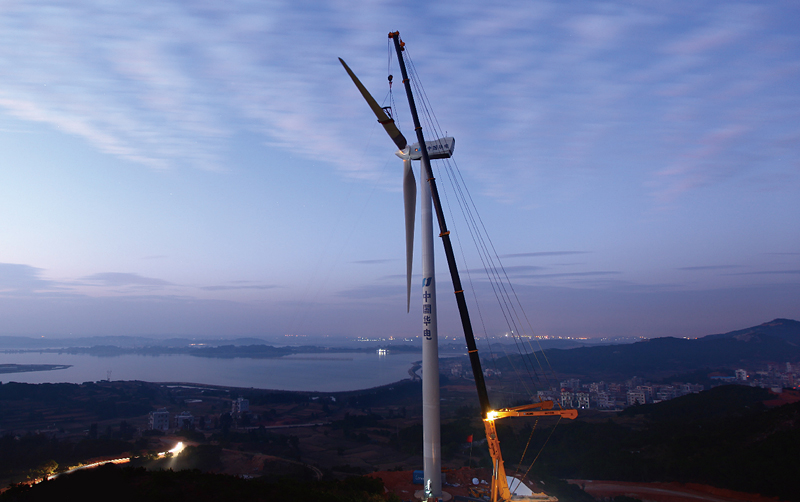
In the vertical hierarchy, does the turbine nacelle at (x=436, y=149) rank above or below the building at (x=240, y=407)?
above

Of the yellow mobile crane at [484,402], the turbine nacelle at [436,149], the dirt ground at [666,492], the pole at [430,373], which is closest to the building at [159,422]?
the dirt ground at [666,492]

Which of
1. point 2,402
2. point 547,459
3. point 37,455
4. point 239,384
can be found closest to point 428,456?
point 547,459

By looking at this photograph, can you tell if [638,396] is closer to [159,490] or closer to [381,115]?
[381,115]

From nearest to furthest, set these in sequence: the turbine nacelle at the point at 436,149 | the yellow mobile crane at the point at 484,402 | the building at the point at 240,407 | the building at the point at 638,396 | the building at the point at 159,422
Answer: the yellow mobile crane at the point at 484,402, the turbine nacelle at the point at 436,149, the building at the point at 159,422, the building at the point at 240,407, the building at the point at 638,396

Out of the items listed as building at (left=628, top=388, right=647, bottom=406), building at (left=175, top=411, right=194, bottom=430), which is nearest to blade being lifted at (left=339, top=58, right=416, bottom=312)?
building at (left=175, top=411, right=194, bottom=430)

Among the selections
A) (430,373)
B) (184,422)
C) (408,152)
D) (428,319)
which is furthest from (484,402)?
(184,422)

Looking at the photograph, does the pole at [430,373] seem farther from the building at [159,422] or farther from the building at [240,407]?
the building at [240,407]

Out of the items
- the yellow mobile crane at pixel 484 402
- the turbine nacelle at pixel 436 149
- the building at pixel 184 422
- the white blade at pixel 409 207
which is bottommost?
the building at pixel 184 422

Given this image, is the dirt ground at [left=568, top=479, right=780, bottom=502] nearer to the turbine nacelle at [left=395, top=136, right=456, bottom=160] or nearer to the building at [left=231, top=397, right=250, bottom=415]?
the turbine nacelle at [left=395, top=136, right=456, bottom=160]
